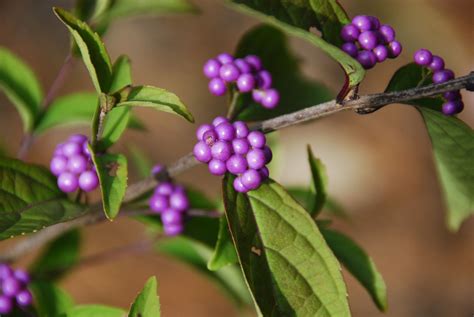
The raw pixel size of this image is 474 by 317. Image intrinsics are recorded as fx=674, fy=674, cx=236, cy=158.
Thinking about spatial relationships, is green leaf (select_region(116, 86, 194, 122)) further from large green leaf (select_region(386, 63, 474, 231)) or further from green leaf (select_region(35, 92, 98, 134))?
green leaf (select_region(35, 92, 98, 134))

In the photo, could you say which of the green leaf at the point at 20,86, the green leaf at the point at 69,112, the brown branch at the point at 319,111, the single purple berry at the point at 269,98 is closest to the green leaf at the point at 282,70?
the single purple berry at the point at 269,98

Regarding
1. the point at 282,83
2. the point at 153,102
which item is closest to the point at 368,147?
the point at 282,83

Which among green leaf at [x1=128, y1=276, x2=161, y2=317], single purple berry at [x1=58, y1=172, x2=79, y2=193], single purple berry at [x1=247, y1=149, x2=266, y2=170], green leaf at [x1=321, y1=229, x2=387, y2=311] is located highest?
single purple berry at [x1=247, y1=149, x2=266, y2=170]

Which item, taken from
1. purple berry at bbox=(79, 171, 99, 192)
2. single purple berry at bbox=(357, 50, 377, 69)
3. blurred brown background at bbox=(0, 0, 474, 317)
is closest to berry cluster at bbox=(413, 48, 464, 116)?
single purple berry at bbox=(357, 50, 377, 69)

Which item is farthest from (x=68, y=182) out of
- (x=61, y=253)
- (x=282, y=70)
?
(x=61, y=253)

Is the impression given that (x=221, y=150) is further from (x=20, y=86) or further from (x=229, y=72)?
(x=20, y=86)

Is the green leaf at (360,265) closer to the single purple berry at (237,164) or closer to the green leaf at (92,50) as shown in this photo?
the single purple berry at (237,164)

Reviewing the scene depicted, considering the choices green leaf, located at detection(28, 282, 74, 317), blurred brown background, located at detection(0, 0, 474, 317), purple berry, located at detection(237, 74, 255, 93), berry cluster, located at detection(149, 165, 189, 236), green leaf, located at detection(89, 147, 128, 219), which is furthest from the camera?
blurred brown background, located at detection(0, 0, 474, 317)

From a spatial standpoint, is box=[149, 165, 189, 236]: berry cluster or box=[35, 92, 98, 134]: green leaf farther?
box=[35, 92, 98, 134]: green leaf
